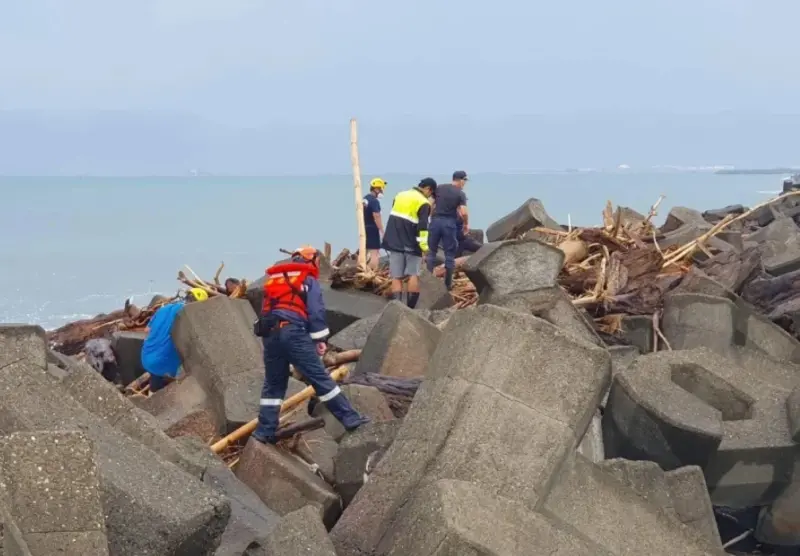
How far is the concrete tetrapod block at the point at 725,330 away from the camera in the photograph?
7.07 meters

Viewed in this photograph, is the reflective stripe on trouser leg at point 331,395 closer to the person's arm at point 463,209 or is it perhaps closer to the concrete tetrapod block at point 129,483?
the concrete tetrapod block at point 129,483

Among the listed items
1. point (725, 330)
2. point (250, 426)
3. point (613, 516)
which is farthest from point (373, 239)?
point (613, 516)

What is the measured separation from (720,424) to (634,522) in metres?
1.69

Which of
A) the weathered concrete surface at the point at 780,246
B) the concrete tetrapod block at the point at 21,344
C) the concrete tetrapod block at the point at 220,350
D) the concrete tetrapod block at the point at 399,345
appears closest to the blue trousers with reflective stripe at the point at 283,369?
the concrete tetrapod block at the point at 220,350

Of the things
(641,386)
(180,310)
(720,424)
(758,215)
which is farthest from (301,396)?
(758,215)

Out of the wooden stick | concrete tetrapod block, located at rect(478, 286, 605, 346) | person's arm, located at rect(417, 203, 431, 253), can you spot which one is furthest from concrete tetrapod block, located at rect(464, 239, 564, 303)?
person's arm, located at rect(417, 203, 431, 253)

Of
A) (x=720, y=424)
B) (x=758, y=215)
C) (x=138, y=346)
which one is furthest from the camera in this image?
(x=758, y=215)

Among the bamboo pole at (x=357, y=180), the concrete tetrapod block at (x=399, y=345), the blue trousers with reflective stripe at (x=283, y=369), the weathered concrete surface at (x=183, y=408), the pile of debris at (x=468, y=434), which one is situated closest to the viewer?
the pile of debris at (x=468, y=434)

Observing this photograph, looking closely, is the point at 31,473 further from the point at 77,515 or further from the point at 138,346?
the point at 138,346

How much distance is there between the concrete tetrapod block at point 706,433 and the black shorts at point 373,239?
696 cm

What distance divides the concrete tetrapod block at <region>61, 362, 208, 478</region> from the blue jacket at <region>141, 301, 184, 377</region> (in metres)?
2.79

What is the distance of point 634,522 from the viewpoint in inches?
161

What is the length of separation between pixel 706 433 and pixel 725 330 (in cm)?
198

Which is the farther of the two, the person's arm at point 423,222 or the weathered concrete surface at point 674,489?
the person's arm at point 423,222
